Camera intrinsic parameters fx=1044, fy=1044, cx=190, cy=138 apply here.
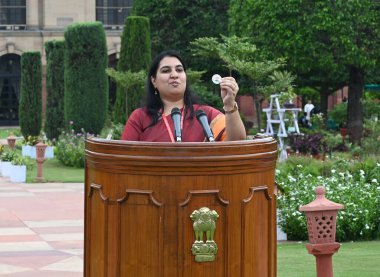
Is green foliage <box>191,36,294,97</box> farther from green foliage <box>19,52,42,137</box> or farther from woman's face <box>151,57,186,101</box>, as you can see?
woman's face <box>151,57,186,101</box>

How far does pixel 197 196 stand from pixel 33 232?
370 inches

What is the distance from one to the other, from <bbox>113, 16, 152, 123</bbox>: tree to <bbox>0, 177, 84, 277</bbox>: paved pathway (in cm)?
818

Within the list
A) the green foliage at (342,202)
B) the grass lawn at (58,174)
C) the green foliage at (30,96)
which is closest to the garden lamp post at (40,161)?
the grass lawn at (58,174)

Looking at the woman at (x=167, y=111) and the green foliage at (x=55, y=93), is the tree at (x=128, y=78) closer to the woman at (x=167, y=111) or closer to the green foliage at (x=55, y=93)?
the green foliage at (x=55, y=93)

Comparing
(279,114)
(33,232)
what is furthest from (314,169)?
(279,114)

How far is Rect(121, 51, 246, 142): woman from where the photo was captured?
6312 mm

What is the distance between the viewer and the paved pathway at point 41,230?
37.3 feet

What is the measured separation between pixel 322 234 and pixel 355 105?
2860cm

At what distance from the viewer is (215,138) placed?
20.8 feet

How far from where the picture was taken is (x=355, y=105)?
3556 centimetres

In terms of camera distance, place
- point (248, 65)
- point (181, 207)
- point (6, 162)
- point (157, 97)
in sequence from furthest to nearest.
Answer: point (248, 65), point (6, 162), point (157, 97), point (181, 207)

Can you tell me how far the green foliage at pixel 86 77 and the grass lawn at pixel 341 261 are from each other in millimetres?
19143

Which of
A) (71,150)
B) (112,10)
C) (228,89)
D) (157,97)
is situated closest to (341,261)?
(157,97)

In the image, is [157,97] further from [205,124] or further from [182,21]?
[182,21]
